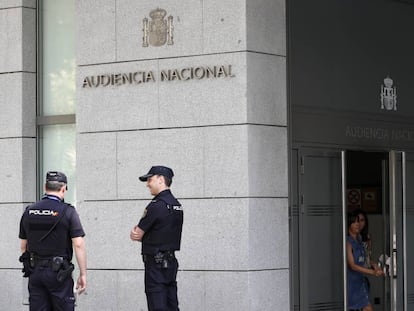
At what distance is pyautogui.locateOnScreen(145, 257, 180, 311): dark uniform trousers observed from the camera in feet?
38.2

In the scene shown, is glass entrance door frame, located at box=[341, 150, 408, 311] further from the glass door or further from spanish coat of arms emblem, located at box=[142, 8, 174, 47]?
spanish coat of arms emblem, located at box=[142, 8, 174, 47]

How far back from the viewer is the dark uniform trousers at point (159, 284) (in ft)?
38.2

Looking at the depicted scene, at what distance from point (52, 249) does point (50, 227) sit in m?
0.23

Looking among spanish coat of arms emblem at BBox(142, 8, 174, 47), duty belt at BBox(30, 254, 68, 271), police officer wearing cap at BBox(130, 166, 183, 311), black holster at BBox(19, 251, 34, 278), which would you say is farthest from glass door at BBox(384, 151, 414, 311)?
black holster at BBox(19, 251, 34, 278)

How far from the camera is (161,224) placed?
38.1 feet

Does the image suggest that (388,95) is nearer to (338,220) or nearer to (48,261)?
(338,220)

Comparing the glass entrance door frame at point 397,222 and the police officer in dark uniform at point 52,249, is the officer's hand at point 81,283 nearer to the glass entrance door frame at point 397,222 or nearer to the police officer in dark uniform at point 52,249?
the police officer in dark uniform at point 52,249

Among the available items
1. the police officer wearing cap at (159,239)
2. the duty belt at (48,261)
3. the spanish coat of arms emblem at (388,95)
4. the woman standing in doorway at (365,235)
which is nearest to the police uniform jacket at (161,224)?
the police officer wearing cap at (159,239)

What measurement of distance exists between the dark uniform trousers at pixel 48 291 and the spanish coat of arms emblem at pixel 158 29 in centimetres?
360

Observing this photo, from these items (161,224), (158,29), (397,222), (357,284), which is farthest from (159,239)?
(397,222)

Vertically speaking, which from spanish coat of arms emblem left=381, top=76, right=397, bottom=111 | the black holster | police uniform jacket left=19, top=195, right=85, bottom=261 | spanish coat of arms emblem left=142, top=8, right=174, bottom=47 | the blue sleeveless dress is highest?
spanish coat of arms emblem left=142, top=8, right=174, bottom=47

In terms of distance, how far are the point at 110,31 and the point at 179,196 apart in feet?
7.80

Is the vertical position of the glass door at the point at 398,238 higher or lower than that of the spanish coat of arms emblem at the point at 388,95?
lower

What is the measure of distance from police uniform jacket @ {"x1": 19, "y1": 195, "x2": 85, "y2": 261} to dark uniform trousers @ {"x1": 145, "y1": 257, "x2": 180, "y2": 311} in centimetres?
87
